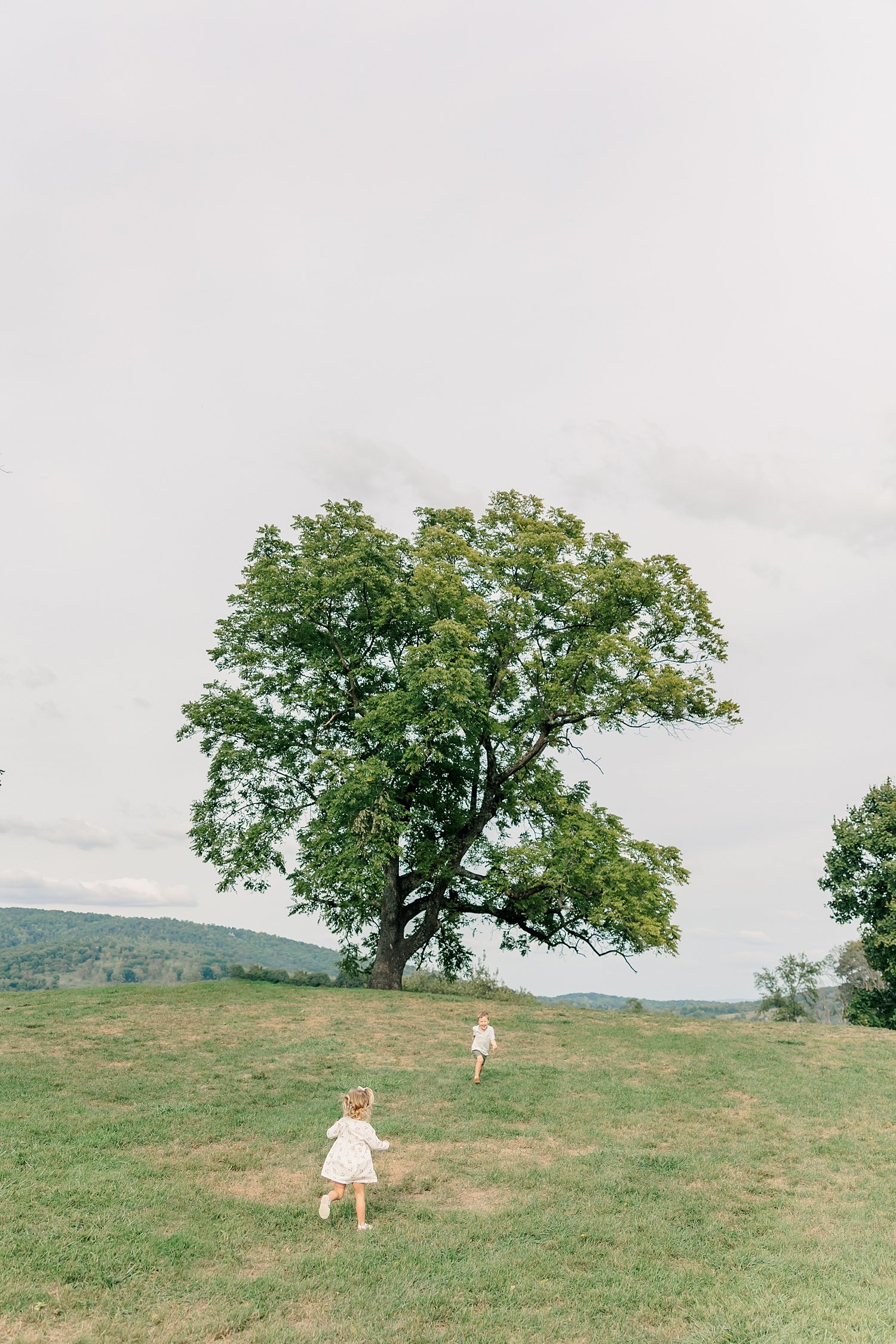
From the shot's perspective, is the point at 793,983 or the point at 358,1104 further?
the point at 793,983

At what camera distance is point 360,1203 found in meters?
9.82

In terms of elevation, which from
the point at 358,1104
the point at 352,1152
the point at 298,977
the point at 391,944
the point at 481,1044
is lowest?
the point at 352,1152

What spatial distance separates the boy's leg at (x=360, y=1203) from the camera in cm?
971

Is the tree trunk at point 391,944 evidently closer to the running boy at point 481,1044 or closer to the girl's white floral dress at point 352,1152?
the running boy at point 481,1044

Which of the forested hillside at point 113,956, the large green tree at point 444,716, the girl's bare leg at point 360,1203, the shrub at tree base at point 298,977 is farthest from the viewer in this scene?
the forested hillside at point 113,956

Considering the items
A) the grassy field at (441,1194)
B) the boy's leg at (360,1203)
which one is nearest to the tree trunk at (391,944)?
the grassy field at (441,1194)

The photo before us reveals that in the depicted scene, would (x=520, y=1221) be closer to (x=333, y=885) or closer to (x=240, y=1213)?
(x=240, y=1213)

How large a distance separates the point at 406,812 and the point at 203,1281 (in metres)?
20.2

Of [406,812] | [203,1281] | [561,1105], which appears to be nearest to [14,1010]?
[406,812]

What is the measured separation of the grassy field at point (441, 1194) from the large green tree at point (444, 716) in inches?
289

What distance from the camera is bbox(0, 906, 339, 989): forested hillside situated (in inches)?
5022

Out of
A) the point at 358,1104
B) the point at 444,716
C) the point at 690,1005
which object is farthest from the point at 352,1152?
the point at 690,1005

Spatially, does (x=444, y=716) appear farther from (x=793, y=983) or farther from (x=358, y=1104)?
(x=793, y=983)

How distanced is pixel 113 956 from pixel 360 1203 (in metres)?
170
